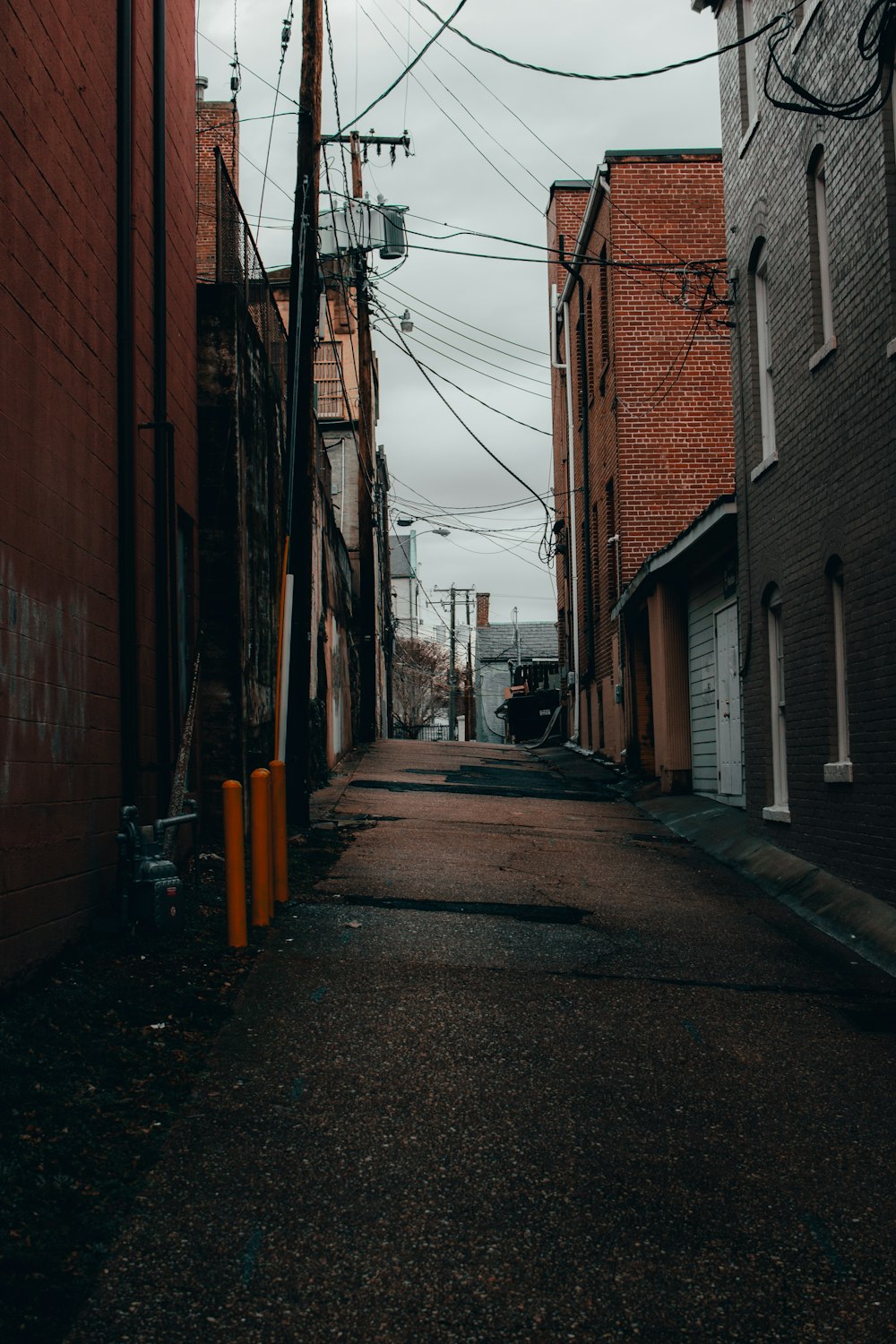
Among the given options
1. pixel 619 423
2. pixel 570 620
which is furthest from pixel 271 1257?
pixel 570 620

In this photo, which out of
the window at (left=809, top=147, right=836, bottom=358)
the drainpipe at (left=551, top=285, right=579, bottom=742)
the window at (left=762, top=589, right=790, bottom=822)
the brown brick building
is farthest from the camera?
the drainpipe at (left=551, top=285, right=579, bottom=742)

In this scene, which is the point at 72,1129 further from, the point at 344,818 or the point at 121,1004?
the point at 344,818

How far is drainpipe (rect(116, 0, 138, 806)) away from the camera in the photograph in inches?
303

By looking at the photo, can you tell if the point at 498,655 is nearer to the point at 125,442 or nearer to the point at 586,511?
the point at 586,511

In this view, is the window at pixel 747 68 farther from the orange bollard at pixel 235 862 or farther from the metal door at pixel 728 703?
the orange bollard at pixel 235 862

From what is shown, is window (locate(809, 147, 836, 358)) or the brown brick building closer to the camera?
window (locate(809, 147, 836, 358))

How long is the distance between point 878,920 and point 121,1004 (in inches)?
200

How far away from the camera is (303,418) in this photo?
12117mm

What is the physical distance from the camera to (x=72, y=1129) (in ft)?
14.7

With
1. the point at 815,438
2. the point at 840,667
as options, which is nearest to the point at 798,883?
the point at 840,667

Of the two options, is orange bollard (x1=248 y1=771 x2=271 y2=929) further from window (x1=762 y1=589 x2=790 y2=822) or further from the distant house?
the distant house

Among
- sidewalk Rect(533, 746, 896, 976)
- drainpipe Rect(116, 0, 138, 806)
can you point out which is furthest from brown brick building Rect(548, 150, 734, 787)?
drainpipe Rect(116, 0, 138, 806)

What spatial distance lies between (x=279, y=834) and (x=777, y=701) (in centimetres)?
527

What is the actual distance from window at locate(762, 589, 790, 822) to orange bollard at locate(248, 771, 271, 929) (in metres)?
5.45
